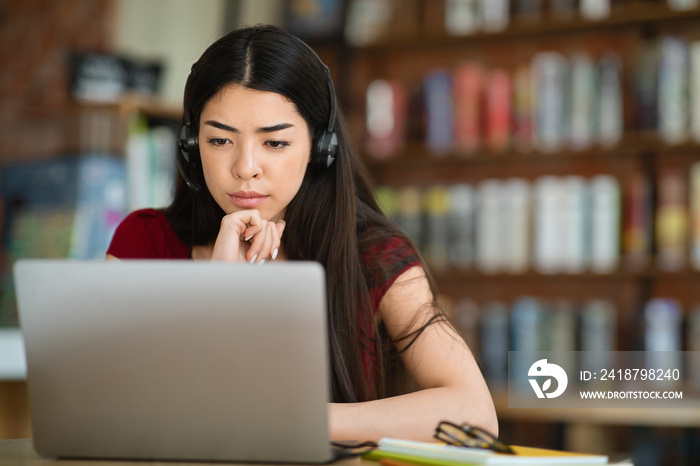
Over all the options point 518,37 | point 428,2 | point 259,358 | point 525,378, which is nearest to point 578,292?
point 525,378

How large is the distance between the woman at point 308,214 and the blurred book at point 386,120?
141 cm

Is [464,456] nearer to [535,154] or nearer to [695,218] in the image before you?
[695,218]

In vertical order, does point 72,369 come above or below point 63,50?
below

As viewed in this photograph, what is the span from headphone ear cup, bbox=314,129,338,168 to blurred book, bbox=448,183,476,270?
4.77 feet

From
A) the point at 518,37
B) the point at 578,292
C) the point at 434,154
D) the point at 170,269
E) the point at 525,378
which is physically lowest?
the point at 525,378

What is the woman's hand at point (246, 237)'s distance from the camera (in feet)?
4.08

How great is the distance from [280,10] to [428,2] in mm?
639

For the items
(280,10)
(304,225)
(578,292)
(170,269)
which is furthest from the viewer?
(280,10)

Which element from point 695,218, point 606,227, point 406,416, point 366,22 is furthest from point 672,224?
point 406,416

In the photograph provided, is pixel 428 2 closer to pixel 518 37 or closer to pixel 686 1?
pixel 518 37

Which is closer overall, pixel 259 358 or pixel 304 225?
pixel 259 358

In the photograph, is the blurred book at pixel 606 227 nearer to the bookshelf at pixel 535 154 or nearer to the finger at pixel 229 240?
the bookshelf at pixel 535 154

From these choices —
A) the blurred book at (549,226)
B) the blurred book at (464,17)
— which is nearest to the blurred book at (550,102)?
the blurred book at (549,226)

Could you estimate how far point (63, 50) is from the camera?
321 cm
